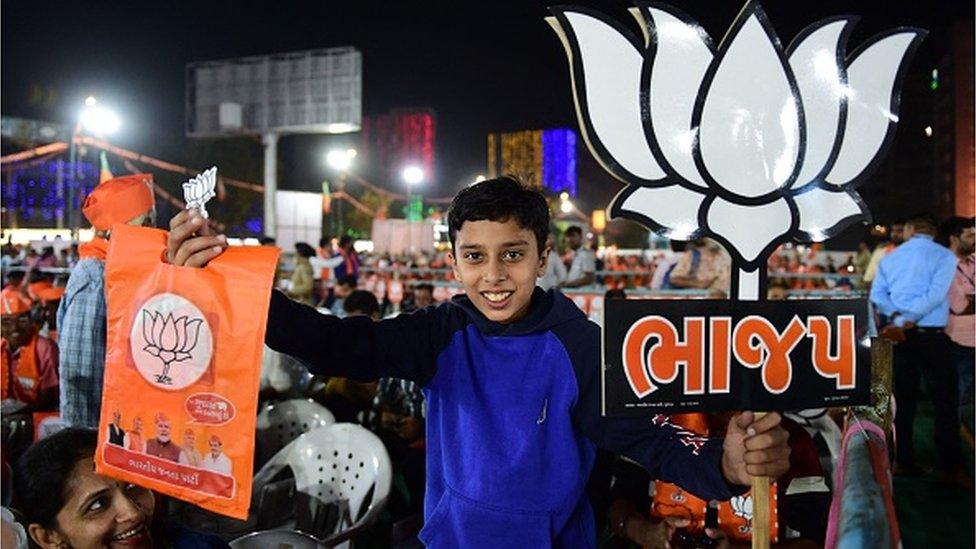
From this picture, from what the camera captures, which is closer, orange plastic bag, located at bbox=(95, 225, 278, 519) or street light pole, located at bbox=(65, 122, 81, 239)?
orange plastic bag, located at bbox=(95, 225, 278, 519)

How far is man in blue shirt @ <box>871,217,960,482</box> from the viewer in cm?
574

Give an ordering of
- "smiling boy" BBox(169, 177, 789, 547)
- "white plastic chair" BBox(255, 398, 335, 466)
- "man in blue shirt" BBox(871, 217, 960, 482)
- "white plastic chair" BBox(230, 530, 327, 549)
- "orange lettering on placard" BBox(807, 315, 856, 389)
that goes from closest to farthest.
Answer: "orange lettering on placard" BBox(807, 315, 856, 389)
"smiling boy" BBox(169, 177, 789, 547)
"white plastic chair" BBox(230, 530, 327, 549)
"white plastic chair" BBox(255, 398, 335, 466)
"man in blue shirt" BBox(871, 217, 960, 482)

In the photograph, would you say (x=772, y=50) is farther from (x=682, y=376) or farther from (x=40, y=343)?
(x=40, y=343)

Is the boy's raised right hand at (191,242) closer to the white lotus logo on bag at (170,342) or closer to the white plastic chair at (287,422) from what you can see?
the white lotus logo on bag at (170,342)

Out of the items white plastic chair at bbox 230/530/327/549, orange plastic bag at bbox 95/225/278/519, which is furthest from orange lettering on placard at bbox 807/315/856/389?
white plastic chair at bbox 230/530/327/549

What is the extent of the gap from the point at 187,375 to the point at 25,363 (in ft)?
13.3

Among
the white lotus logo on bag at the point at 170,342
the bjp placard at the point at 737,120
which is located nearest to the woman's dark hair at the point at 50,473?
the white lotus logo on bag at the point at 170,342

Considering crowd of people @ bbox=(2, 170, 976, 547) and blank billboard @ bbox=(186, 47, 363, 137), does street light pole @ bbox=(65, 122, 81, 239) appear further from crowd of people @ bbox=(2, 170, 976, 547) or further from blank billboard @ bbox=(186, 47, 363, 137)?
crowd of people @ bbox=(2, 170, 976, 547)

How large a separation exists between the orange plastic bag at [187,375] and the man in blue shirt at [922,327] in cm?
520

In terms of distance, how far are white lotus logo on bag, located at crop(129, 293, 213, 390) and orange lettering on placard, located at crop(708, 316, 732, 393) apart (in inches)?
41.2

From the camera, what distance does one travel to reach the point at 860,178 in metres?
2.17

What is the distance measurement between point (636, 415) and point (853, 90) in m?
1.06

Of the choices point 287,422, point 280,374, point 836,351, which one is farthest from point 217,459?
point 280,374

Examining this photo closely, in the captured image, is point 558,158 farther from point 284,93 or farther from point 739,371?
point 739,371
